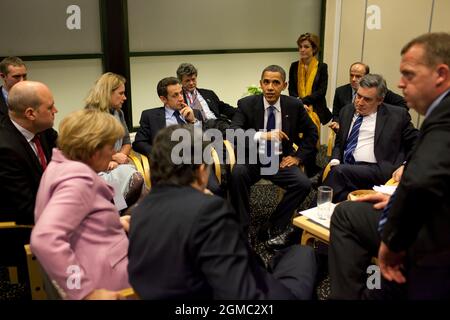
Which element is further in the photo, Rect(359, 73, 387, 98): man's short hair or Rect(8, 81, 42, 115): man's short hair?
Rect(359, 73, 387, 98): man's short hair

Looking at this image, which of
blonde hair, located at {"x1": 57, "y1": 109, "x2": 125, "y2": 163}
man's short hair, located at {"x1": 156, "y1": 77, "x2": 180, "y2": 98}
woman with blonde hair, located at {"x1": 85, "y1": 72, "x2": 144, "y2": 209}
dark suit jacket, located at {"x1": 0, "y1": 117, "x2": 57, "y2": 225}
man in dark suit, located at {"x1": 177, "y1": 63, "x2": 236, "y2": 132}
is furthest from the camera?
man in dark suit, located at {"x1": 177, "y1": 63, "x2": 236, "y2": 132}

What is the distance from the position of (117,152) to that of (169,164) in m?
2.16

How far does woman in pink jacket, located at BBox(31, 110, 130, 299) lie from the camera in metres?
1.56

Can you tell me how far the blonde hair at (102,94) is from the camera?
3414 mm

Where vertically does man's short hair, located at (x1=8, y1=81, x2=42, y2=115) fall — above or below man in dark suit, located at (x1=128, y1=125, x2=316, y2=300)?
above

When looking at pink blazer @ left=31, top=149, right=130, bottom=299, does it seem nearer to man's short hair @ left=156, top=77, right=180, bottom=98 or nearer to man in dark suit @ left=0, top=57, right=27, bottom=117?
man's short hair @ left=156, top=77, right=180, bottom=98

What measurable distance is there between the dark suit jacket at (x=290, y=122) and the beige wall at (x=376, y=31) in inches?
71.6

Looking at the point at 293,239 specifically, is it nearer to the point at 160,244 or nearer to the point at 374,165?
the point at 374,165

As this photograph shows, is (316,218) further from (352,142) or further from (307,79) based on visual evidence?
(307,79)

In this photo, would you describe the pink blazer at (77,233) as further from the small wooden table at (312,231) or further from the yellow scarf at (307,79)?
the yellow scarf at (307,79)

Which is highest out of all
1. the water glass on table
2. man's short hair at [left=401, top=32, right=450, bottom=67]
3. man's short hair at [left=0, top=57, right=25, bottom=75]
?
man's short hair at [left=401, top=32, right=450, bottom=67]

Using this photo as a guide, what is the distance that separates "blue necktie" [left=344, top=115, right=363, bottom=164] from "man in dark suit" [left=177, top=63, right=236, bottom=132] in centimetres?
109

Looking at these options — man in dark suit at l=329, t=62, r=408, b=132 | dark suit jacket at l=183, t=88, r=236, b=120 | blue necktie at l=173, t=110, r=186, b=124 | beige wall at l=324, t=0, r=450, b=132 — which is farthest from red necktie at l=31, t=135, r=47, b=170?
beige wall at l=324, t=0, r=450, b=132
